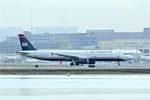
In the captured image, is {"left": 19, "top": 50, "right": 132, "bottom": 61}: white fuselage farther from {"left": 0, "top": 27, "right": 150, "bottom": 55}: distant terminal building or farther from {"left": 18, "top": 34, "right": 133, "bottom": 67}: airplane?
{"left": 0, "top": 27, "right": 150, "bottom": 55}: distant terminal building

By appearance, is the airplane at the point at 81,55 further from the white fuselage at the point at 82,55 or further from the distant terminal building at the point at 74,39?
the distant terminal building at the point at 74,39

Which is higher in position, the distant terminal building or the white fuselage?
the distant terminal building

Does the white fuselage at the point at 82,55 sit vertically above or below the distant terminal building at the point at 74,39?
below

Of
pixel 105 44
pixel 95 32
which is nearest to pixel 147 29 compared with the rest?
pixel 95 32

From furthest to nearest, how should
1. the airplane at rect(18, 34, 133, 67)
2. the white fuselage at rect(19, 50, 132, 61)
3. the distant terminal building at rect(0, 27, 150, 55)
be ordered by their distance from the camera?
the distant terminal building at rect(0, 27, 150, 55) < the white fuselage at rect(19, 50, 132, 61) < the airplane at rect(18, 34, 133, 67)

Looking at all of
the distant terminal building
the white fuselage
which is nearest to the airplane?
the white fuselage

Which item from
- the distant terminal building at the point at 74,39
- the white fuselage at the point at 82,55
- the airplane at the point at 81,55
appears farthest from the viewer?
the distant terminal building at the point at 74,39

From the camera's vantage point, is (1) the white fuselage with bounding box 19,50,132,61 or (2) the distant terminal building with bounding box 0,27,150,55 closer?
(1) the white fuselage with bounding box 19,50,132,61

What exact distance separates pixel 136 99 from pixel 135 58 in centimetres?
8933

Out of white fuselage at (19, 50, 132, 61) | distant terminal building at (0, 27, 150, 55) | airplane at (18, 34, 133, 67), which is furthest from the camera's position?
distant terminal building at (0, 27, 150, 55)

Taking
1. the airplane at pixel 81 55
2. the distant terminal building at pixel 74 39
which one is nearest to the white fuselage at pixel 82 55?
the airplane at pixel 81 55

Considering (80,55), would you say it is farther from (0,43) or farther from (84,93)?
(0,43)

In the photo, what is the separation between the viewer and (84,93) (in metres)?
22.2

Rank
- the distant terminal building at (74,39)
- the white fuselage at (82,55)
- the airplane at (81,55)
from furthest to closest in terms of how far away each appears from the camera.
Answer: the distant terminal building at (74,39) < the white fuselage at (82,55) < the airplane at (81,55)
